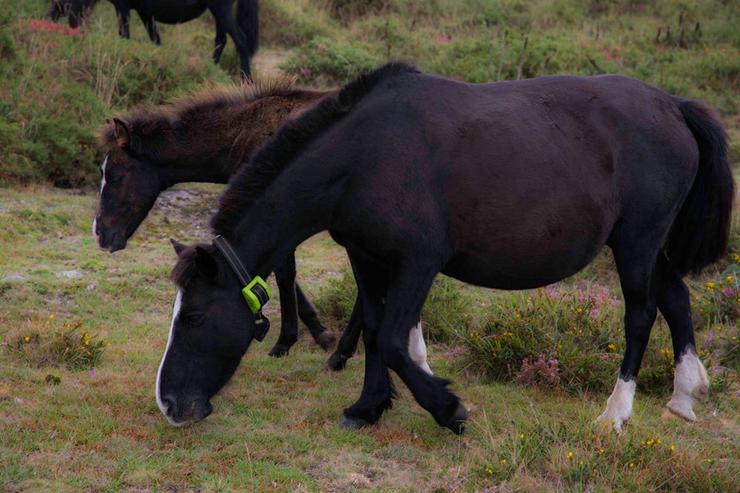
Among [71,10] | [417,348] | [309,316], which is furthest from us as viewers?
[71,10]

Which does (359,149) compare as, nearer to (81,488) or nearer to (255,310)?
(255,310)

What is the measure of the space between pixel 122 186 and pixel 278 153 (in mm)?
1999

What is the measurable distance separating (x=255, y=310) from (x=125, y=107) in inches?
273

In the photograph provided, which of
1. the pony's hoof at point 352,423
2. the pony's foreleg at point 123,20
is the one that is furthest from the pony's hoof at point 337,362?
the pony's foreleg at point 123,20

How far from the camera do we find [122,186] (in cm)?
641

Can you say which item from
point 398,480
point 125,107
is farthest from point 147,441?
point 125,107

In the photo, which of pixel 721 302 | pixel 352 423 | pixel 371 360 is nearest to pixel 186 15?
pixel 721 302

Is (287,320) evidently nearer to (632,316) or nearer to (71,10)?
(632,316)

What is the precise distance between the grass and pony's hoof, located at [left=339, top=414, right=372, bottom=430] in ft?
0.20

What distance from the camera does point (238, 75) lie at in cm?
1370

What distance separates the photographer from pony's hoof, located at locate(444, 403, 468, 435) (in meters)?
5.01

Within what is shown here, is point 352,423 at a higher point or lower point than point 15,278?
higher

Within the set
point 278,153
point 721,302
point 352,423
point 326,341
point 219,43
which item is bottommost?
point 219,43

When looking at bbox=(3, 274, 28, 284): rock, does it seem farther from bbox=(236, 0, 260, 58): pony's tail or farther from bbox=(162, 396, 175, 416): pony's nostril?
bbox=(236, 0, 260, 58): pony's tail
